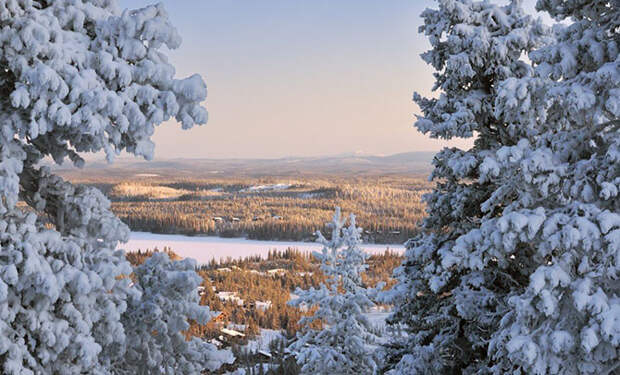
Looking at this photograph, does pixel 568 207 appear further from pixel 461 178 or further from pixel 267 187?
pixel 267 187

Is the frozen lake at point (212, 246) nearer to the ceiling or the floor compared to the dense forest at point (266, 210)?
nearer to the floor

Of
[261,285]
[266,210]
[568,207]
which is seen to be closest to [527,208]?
[568,207]

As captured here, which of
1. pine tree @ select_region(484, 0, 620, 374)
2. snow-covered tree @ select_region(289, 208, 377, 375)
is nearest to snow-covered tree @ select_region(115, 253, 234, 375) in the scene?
pine tree @ select_region(484, 0, 620, 374)

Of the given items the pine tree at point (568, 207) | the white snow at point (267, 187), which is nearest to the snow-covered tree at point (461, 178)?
the pine tree at point (568, 207)

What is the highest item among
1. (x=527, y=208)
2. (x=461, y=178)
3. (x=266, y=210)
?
(x=461, y=178)

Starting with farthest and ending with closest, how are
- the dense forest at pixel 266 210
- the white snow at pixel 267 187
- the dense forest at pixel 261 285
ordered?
the white snow at pixel 267 187 → the dense forest at pixel 266 210 → the dense forest at pixel 261 285

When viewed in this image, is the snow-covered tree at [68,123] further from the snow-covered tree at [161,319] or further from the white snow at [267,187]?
the white snow at [267,187]
